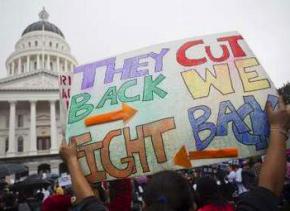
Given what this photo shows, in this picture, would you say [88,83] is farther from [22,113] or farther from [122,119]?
[22,113]

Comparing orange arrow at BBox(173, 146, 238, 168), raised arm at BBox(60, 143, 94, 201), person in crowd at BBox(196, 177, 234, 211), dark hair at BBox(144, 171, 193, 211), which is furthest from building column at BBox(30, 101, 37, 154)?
dark hair at BBox(144, 171, 193, 211)

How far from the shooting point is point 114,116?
306 cm

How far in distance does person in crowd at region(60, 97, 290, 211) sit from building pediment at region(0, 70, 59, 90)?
5341 cm

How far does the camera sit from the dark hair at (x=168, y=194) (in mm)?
1852

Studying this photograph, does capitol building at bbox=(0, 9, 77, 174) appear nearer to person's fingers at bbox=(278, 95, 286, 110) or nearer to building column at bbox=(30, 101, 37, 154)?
building column at bbox=(30, 101, 37, 154)

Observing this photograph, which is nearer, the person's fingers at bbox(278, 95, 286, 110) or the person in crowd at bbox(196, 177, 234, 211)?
the person's fingers at bbox(278, 95, 286, 110)

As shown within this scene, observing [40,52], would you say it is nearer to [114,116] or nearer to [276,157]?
[114,116]

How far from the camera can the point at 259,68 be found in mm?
3025

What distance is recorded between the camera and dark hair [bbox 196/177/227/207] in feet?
12.5

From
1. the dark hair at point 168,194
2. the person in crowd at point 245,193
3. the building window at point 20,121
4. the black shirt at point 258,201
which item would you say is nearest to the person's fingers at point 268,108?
the person in crowd at point 245,193

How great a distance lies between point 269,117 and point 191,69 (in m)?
0.70

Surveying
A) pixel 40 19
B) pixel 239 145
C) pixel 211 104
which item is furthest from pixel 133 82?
pixel 40 19

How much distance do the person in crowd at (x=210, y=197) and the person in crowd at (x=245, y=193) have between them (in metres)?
1.27

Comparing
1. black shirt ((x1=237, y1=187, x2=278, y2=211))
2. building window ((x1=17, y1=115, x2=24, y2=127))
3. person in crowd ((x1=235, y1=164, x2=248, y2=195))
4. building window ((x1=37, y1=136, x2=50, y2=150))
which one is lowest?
black shirt ((x1=237, y1=187, x2=278, y2=211))
